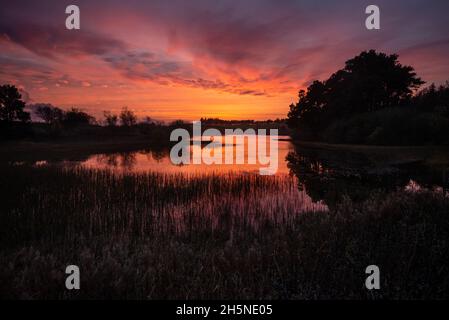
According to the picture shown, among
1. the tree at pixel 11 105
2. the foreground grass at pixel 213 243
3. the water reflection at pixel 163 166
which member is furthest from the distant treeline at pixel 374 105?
the tree at pixel 11 105

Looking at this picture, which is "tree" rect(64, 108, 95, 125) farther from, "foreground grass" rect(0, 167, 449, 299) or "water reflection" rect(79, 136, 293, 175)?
"foreground grass" rect(0, 167, 449, 299)

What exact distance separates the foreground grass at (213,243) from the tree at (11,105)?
57.6 metres

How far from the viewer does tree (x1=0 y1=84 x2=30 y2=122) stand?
59.6 meters

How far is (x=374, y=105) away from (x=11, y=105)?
85210 millimetres

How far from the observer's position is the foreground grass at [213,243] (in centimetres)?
519

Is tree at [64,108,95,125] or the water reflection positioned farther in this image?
tree at [64,108,95,125]

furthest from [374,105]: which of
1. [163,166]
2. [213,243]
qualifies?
[213,243]

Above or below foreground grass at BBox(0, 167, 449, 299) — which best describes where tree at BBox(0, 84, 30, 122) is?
above

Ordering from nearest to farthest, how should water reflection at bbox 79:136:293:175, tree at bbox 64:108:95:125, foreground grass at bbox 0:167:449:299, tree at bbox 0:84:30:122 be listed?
foreground grass at bbox 0:167:449:299
water reflection at bbox 79:136:293:175
tree at bbox 0:84:30:122
tree at bbox 64:108:95:125

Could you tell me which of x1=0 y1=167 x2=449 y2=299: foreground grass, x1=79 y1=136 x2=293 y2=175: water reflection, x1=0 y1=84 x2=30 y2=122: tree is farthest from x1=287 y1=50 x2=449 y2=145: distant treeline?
x1=0 y1=84 x2=30 y2=122: tree

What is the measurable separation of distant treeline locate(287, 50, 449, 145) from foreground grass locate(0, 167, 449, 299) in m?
36.7

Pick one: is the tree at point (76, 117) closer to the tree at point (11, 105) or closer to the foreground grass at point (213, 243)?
the tree at point (11, 105)
